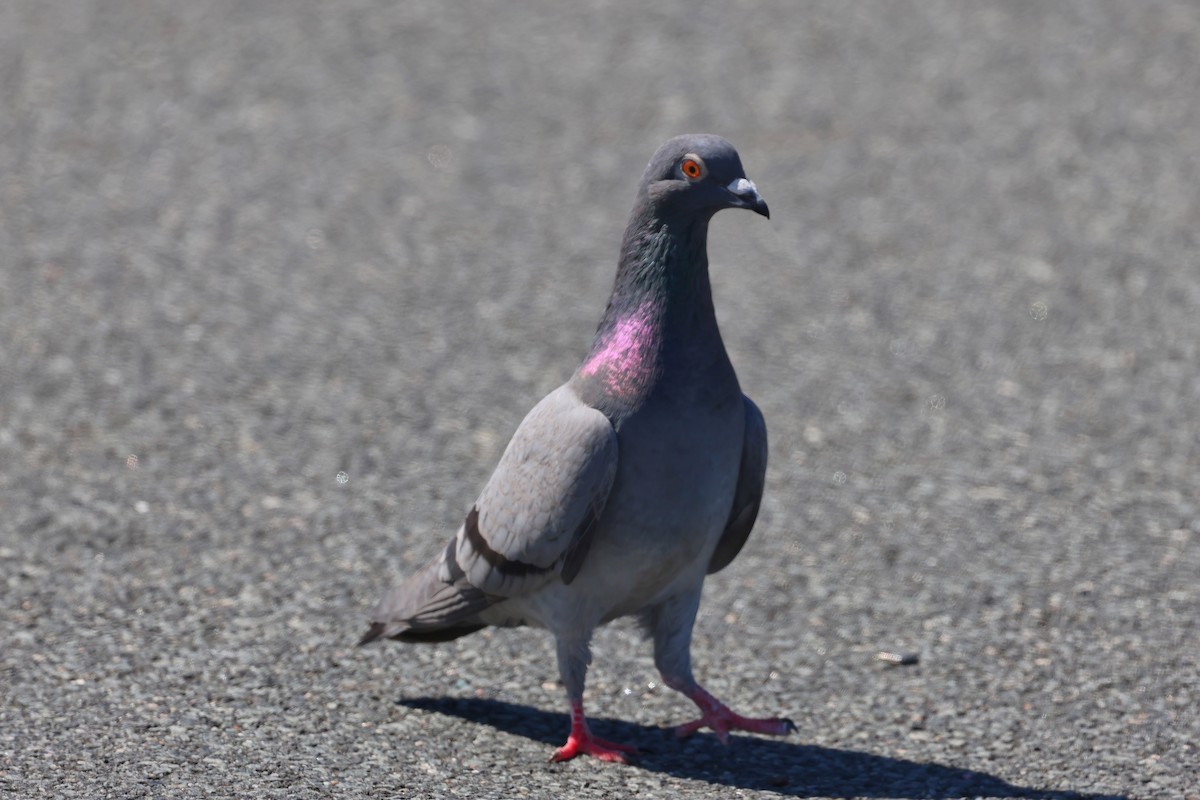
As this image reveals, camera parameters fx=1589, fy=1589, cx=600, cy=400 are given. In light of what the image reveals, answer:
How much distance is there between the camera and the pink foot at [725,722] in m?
4.97

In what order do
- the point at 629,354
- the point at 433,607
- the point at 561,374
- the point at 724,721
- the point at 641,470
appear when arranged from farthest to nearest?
the point at 561,374 → the point at 433,607 → the point at 724,721 → the point at 629,354 → the point at 641,470

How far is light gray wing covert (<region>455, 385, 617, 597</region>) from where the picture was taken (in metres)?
4.65

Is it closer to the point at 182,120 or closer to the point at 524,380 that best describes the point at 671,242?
the point at 524,380

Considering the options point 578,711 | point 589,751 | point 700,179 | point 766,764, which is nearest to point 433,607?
point 578,711

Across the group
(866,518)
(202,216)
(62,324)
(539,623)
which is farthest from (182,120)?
(539,623)

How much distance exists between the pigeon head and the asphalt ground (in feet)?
5.77

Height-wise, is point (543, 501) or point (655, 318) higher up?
point (655, 318)

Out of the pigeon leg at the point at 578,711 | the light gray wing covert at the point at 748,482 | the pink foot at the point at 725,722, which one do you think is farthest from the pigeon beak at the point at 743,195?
the pink foot at the point at 725,722

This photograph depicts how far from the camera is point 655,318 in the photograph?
4.80 meters

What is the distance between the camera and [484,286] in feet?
31.1

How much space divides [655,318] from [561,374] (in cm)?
358

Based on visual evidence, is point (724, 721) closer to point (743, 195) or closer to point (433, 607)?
point (433, 607)

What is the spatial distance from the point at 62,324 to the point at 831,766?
5435 millimetres

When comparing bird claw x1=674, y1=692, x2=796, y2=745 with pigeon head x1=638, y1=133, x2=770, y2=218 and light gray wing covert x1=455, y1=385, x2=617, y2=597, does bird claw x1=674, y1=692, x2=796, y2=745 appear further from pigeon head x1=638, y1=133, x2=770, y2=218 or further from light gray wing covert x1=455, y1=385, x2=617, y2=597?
pigeon head x1=638, y1=133, x2=770, y2=218
